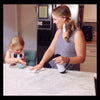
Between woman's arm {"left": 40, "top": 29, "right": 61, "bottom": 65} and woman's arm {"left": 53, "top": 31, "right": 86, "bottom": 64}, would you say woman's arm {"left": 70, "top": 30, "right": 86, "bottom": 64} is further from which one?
Answer: woman's arm {"left": 40, "top": 29, "right": 61, "bottom": 65}

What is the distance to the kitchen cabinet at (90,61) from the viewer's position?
1659 millimetres

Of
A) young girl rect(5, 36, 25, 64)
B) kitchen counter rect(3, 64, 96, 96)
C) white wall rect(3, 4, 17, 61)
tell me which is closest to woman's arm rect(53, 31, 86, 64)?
kitchen counter rect(3, 64, 96, 96)

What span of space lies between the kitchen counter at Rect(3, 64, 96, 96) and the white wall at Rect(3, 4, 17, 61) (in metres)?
0.27

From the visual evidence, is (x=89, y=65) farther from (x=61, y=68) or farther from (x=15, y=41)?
(x=15, y=41)

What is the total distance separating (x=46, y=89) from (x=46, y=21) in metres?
0.88

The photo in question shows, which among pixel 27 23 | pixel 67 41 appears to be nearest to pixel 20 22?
pixel 27 23

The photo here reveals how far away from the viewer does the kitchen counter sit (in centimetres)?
131

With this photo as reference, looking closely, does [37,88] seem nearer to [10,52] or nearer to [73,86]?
[73,86]

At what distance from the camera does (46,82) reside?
1448 mm

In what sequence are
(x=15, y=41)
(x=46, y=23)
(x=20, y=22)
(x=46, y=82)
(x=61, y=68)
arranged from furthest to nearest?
1. (x=46, y=23)
2. (x=20, y=22)
3. (x=15, y=41)
4. (x=61, y=68)
5. (x=46, y=82)

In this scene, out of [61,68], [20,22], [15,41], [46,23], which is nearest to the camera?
[61,68]

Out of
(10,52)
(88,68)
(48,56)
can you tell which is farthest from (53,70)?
(10,52)

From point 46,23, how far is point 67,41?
440 millimetres

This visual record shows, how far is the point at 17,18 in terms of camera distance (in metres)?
1.83
